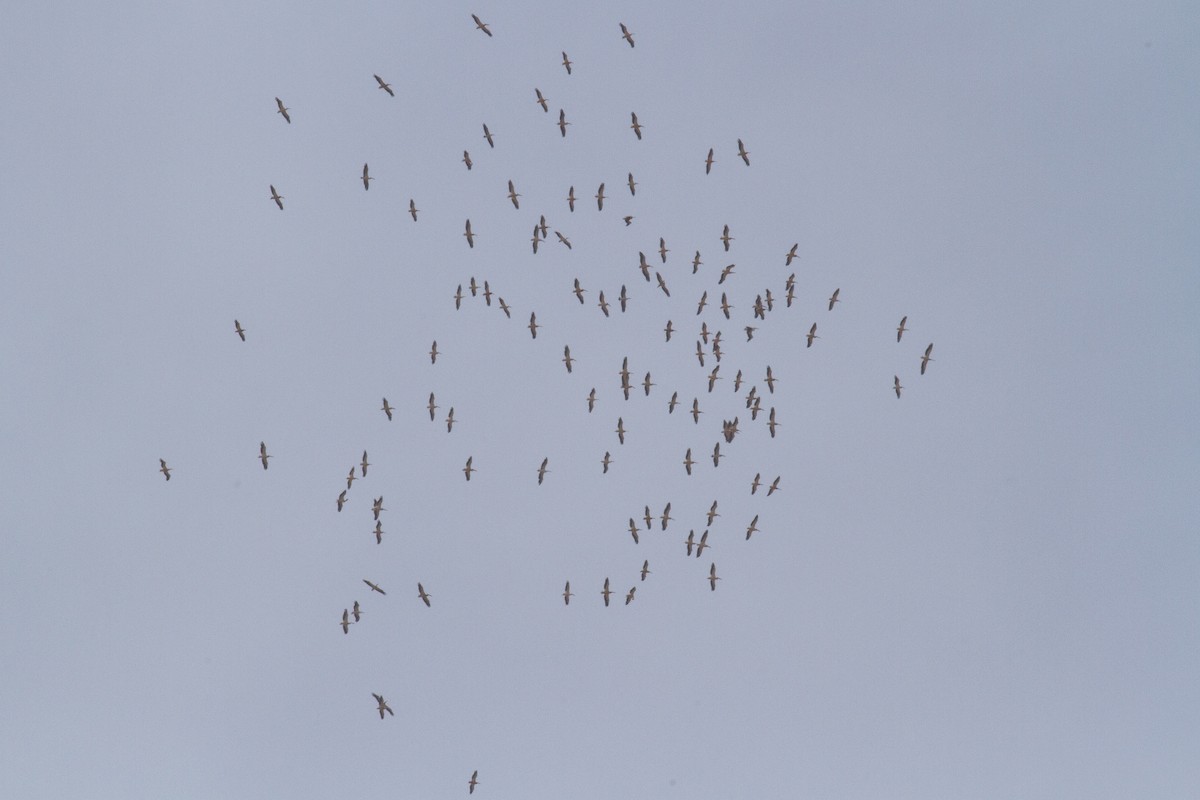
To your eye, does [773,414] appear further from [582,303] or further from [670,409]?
[582,303]

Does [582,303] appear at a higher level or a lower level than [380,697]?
higher

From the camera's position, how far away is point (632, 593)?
13550cm

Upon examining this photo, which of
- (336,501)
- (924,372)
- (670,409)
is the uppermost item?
(924,372)

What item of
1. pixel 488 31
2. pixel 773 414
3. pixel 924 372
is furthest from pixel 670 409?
pixel 488 31

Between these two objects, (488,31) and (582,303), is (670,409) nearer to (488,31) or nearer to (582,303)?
(582,303)

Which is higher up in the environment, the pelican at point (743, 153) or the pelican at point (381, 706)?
the pelican at point (743, 153)

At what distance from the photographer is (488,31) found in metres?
129

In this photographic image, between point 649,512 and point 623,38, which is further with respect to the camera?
point 649,512

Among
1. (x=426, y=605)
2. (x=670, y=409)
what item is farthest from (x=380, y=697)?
(x=670, y=409)

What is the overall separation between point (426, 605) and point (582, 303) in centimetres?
2515

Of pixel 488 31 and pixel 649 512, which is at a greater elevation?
pixel 488 31

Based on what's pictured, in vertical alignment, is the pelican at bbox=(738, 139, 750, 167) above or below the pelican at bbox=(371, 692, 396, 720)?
above

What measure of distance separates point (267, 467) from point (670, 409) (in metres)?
30.6

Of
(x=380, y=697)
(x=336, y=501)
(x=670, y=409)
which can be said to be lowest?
(x=380, y=697)
